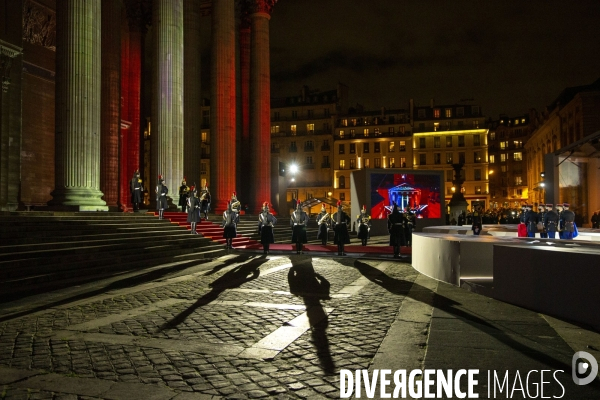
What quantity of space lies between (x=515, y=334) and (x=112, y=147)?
1032 inches

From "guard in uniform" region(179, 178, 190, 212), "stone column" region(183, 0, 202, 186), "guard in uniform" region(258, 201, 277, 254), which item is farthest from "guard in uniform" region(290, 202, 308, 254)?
"stone column" region(183, 0, 202, 186)

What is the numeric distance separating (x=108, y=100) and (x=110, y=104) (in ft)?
0.86

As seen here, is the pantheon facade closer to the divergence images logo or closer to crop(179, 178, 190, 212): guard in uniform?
crop(179, 178, 190, 212): guard in uniform

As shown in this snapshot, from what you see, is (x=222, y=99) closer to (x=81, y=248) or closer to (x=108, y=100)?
(x=108, y=100)

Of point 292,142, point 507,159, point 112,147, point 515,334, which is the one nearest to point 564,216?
point 515,334

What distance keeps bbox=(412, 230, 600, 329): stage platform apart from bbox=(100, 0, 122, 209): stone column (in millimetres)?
21972

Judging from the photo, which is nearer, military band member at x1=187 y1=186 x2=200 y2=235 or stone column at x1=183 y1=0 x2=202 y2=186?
military band member at x1=187 y1=186 x2=200 y2=235

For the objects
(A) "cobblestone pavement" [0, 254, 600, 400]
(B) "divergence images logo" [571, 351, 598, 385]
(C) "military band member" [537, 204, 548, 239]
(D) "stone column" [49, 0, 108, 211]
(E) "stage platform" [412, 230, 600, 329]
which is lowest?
(A) "cobblestone pavement" [0, 254, 600, 400]

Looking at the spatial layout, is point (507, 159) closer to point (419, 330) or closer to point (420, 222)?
point (420, 222)

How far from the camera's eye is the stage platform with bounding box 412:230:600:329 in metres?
6.61

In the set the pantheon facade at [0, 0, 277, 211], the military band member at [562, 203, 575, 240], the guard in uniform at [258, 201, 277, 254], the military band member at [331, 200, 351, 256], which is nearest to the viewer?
the military band member at [562, 203, 575, 240]

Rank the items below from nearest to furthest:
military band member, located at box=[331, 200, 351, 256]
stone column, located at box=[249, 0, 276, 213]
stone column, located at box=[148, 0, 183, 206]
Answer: military band member, located at box=[331, 200, 351, 256] → stone column, located at box=[148, 0, 183, 206] → stone column, located at box=[249, 0, 276, 213]

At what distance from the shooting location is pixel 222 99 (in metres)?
30.6

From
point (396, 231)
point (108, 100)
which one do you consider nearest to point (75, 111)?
point (108, 100)
